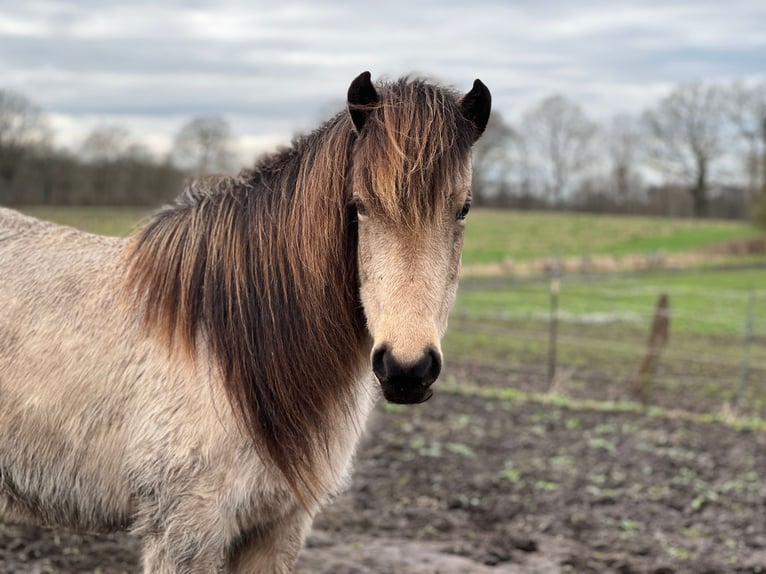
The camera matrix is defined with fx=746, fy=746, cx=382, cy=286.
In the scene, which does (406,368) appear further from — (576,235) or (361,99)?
(576,235)

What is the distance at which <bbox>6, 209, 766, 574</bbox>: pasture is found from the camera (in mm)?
4766

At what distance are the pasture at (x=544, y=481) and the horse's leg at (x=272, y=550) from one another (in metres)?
1.59

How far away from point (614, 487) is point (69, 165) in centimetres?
2530

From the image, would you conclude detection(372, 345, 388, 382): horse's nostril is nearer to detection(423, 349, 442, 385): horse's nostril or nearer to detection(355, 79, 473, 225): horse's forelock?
detection(423, 349, 442, 385): horse's nostril

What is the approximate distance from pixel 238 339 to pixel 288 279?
11.5 inches

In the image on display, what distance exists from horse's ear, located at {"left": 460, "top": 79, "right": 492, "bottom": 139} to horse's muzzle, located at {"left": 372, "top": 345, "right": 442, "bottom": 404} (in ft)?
2.95

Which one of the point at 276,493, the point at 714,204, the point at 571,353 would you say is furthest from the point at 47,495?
the point at 714,204

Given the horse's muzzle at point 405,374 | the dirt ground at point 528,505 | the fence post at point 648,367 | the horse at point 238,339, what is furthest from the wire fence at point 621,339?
the horse's muzzle at point 405,374

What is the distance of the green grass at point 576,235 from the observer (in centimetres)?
3384

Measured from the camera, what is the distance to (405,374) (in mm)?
2098

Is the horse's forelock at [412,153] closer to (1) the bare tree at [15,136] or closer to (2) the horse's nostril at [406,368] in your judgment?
(2) the horse's nostril at [406,368]

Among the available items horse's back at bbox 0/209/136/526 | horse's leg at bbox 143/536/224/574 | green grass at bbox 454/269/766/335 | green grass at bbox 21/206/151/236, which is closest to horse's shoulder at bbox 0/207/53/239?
horse's back at bbox 0/209/136/526

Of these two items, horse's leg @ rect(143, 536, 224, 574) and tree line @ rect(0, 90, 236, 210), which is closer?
horse's leg @ rect(143, 536, 224, 574)

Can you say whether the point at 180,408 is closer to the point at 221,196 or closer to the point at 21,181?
the point at 221,196
